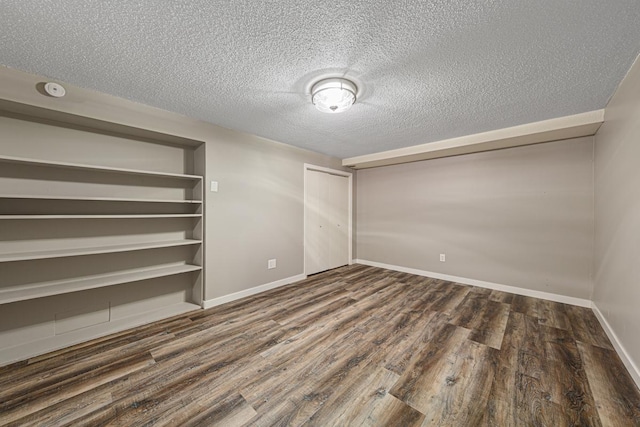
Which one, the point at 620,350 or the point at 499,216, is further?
the point at 499,216

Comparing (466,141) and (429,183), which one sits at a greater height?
(466,141)

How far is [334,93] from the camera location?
6.27ft

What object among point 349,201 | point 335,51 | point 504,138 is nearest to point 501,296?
point 504,138

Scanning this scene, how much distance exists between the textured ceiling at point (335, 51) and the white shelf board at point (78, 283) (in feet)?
5.70

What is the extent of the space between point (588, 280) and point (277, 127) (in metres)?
4.27

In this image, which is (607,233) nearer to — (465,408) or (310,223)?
(465,408)

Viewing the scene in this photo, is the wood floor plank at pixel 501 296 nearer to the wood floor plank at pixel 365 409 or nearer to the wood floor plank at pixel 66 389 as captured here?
the wood floor plank at pixel 365 409

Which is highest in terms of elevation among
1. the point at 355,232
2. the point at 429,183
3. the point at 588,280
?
the point at 429,183

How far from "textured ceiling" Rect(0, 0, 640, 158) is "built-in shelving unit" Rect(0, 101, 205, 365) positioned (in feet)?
1.96

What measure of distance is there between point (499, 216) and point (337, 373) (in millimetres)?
3248

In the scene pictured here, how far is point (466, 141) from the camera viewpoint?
324 centimetres

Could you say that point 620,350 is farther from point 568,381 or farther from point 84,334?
point 84,334

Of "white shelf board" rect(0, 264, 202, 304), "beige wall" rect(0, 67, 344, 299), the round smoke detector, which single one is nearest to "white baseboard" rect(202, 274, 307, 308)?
"beige wall" rect(0, 67, 344, 299)

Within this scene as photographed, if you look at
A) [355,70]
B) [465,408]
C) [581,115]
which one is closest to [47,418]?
[465,408]
